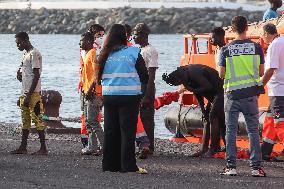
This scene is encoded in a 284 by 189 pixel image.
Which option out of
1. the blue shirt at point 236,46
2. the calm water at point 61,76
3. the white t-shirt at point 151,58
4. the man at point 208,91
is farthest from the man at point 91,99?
the calm water at point 61,76

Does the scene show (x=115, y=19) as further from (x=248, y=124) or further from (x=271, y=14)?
(x=248, y=124)

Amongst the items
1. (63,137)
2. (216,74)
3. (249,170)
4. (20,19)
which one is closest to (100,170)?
(249,170)

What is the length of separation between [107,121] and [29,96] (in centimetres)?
256

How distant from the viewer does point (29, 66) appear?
17.7 metres

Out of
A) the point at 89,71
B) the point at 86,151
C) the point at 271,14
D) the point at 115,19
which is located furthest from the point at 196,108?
the point at 115,19

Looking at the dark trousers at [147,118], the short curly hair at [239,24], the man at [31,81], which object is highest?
the short curly hair at [239,24]

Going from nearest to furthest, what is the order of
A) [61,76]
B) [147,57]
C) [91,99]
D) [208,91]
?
[91,99], [208,91], [147,57], [61,76]

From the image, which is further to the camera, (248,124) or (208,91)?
(208,91)

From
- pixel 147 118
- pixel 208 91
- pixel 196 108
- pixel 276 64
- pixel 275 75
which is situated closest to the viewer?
pixel 276 64

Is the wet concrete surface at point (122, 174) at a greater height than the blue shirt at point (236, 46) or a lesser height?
lesser

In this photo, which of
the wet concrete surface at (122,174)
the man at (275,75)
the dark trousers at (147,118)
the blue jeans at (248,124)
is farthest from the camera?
the dark trousers at (147,118)

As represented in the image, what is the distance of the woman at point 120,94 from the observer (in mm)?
15195

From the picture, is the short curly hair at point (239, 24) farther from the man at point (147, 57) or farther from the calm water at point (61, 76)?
the calm water at point (61, 76)

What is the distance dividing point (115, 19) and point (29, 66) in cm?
11889
